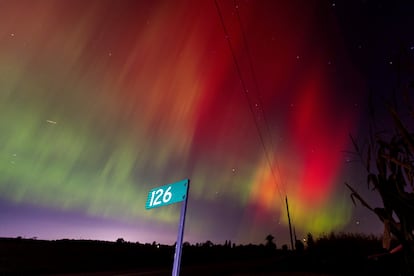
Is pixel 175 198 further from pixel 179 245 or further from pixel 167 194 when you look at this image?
pixel 179 245

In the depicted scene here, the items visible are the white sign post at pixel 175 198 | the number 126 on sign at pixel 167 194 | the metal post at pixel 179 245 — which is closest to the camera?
the metal post at pixel 179 245

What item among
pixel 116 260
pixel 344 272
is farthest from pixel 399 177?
pixel 116 260

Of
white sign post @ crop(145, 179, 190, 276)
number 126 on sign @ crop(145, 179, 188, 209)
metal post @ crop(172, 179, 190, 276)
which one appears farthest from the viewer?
number 126 on sign @ crop(145, 179, 188, 209)

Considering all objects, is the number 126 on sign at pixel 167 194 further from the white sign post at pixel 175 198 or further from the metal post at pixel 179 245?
the metal post at pixel 179 245

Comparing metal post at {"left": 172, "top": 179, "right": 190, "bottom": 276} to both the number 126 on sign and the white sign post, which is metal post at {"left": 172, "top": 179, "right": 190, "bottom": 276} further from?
the number 126 on sign

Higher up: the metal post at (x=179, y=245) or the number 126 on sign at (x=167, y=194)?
the number 126 on sign at (x=167, y=194)

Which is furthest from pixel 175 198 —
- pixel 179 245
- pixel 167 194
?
pixel 179 245

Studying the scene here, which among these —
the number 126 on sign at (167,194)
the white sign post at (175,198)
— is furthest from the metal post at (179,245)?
the number 126 on sign at (167,194)

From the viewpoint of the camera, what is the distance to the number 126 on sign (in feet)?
18.6

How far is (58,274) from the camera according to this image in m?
20.3

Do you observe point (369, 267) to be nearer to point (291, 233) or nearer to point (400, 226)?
point (400, 226)

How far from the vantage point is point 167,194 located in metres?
6.23

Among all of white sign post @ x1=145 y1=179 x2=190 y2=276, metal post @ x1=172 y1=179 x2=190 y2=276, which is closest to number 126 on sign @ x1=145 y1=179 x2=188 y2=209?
white sign post @ x1=145 y1=179 x2=190 y2=276

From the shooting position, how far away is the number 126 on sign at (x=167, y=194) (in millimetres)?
5666
